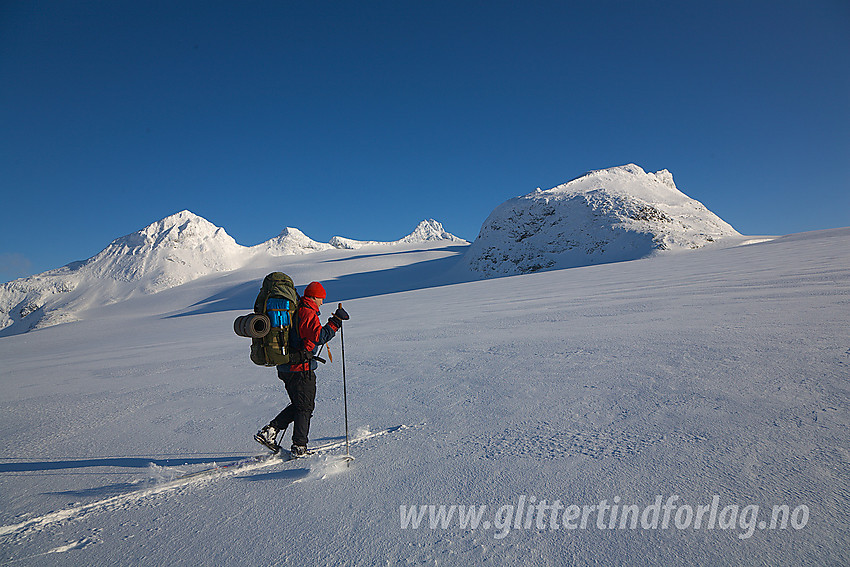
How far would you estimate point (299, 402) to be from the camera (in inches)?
139

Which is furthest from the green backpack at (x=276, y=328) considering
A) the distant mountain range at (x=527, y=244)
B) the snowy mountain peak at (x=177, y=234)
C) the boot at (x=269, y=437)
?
the snowy mountain peak at (x=177, y=234)

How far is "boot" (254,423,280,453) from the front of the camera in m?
3.39

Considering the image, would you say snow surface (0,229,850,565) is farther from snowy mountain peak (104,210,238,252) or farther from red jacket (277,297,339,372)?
snowy mountain peak (104,210,238,252)

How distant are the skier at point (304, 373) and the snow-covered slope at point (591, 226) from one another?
36.9 m

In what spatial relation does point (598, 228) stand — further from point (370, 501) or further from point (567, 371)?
point (370, 501)

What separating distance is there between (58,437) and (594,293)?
12.0 metres

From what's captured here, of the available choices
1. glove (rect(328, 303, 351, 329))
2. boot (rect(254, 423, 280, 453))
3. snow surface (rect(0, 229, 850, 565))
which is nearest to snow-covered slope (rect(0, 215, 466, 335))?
snow surface (rect(0, 229, 850, 565))

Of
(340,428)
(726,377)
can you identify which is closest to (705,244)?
(726,377)

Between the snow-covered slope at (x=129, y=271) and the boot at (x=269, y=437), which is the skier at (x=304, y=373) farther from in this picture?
the snow-covered slope at (x=129, y=271)

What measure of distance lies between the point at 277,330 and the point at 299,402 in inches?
28.3

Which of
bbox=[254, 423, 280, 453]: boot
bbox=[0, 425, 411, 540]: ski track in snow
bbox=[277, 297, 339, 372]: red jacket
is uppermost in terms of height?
bbox=[277, 297, 339, 372]: red jacket

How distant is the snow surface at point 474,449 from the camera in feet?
7.10

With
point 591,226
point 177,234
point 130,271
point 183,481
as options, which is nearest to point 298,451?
point 183,481

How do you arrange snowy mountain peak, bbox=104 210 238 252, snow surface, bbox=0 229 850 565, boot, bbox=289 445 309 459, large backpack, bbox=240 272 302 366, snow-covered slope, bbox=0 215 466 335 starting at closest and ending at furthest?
1. snow surface, bbox=0 229 850 565
2. large backpack, bbox=240 272 302 366
3. boot, bbox=289 445 309 459
4. snow-covered slope, bbox=0 215 466 335
5. snowy mountain peak, bbox=104 210 238 252
